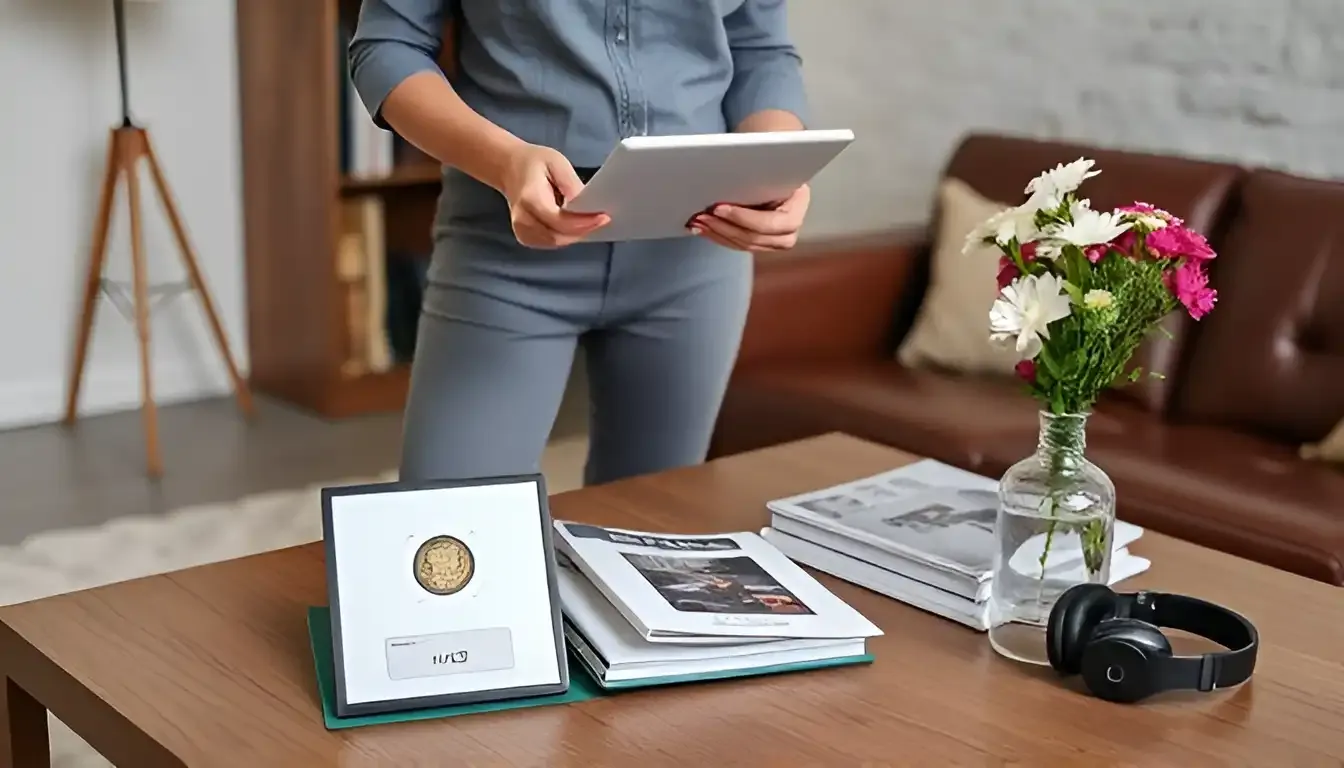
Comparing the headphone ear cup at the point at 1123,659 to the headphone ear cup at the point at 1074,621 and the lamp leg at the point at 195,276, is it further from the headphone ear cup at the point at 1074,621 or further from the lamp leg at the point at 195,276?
the lamp leg at the point at 195,276

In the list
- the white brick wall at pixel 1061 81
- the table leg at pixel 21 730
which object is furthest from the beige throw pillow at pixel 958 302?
the table leg at pixel 21 730

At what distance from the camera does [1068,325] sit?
1230mm

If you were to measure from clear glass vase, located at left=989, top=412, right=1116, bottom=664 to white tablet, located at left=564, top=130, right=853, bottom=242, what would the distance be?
0.33 m

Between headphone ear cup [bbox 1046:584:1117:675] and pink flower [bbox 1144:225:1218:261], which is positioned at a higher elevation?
pink flower [bbox 1144:225:1218:261]

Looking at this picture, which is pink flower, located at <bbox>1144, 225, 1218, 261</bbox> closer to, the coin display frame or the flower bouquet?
the flower bouquet

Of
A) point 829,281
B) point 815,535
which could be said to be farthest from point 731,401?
point 815,535

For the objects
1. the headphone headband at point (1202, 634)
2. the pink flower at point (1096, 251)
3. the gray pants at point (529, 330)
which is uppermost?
the pink flower at point (1096, 251)

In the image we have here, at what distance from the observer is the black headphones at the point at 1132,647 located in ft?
4.02

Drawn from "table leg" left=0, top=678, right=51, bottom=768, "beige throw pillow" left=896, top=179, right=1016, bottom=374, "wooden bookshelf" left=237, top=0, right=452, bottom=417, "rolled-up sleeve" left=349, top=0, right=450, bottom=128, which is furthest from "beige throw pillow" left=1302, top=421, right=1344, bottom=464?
"wooden bookshelf" left=237, top=0, right=452, bottom=417

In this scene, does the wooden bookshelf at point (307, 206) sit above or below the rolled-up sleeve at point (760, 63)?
below

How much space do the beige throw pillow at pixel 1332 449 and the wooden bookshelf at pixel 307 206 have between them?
6.19 ft

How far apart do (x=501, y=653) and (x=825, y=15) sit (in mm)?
2702

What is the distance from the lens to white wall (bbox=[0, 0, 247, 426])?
3.29 meters

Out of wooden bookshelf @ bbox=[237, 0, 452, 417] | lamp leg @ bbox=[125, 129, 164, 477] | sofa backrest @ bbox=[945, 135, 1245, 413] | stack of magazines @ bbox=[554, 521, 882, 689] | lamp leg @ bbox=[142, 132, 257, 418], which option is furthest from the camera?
wooden bookshelf @ bbox=[237, 0, 452, 417]
